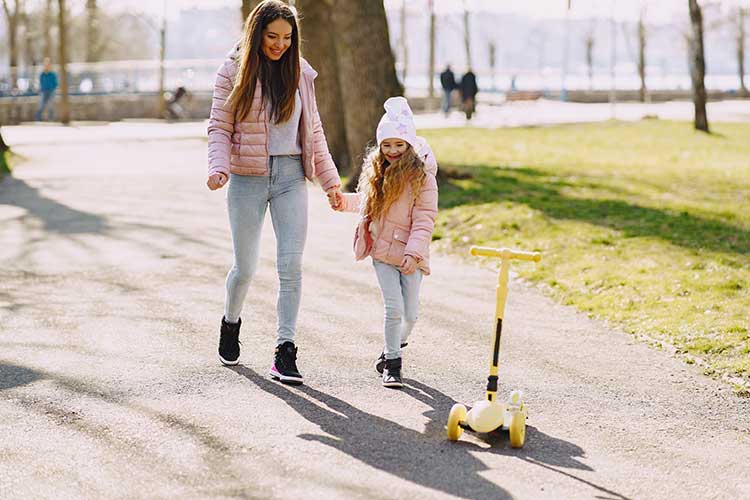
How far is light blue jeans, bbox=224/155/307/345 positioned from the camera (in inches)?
233

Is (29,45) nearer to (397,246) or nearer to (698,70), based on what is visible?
(698,70)

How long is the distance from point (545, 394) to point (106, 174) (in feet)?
44.8

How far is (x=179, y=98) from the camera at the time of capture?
3772cm

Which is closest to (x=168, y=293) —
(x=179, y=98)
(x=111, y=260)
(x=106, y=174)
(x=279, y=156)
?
(x=111, y=260)

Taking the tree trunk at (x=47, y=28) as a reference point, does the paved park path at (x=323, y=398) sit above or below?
below

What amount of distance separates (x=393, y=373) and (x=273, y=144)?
4.38 feet

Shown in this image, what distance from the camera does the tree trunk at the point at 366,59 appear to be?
48.5ft

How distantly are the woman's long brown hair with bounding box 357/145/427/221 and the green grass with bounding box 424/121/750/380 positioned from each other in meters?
2.13

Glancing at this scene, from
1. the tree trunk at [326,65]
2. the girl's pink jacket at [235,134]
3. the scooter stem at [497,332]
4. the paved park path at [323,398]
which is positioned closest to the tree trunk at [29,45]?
the tree trunk at [326,65]

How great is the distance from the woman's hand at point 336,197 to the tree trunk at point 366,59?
28.4 ft

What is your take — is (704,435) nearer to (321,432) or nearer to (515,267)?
(321,432)

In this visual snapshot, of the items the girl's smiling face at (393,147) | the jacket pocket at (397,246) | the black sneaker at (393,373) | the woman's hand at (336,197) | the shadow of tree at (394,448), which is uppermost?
the girl's smiling face at (393,147)

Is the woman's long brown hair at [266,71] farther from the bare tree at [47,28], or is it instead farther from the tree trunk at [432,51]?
the bare tree at [47,28]

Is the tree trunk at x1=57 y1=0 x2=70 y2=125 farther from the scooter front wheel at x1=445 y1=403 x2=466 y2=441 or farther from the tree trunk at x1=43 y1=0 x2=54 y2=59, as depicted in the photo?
the scooter front wheel at x1=445 y1=403 x2=466 y2=441
